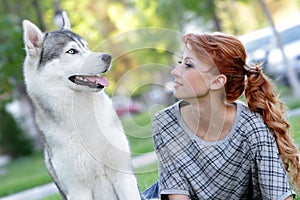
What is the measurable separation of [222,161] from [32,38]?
178cm

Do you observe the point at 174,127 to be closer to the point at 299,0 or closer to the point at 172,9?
the point at 172,9

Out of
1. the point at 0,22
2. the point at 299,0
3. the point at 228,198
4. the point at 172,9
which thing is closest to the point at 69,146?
the point at 228,198

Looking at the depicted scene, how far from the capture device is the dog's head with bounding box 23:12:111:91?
174 inches

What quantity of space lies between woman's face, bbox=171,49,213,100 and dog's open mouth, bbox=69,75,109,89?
831mm

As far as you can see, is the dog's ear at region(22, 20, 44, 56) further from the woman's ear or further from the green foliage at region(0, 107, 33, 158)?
the green foliage at region(0, 107, 33, 158)

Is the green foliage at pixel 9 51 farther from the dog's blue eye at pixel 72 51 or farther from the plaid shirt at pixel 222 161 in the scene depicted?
the plaid shirt at pixel 222 161

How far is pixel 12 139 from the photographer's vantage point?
938 inches

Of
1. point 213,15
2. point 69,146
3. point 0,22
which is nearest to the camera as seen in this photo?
point 69,146

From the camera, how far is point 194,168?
12.6 ft

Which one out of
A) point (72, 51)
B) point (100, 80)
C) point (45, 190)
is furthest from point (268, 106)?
point (45, 190)

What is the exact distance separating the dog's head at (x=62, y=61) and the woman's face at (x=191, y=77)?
82 cm

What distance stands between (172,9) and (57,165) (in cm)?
1632

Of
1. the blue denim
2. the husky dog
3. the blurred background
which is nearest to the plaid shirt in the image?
the husky dog

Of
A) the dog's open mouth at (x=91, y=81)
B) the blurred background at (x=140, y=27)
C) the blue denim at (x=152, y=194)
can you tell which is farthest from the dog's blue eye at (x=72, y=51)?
the blurred background at (x=140, y=27)
